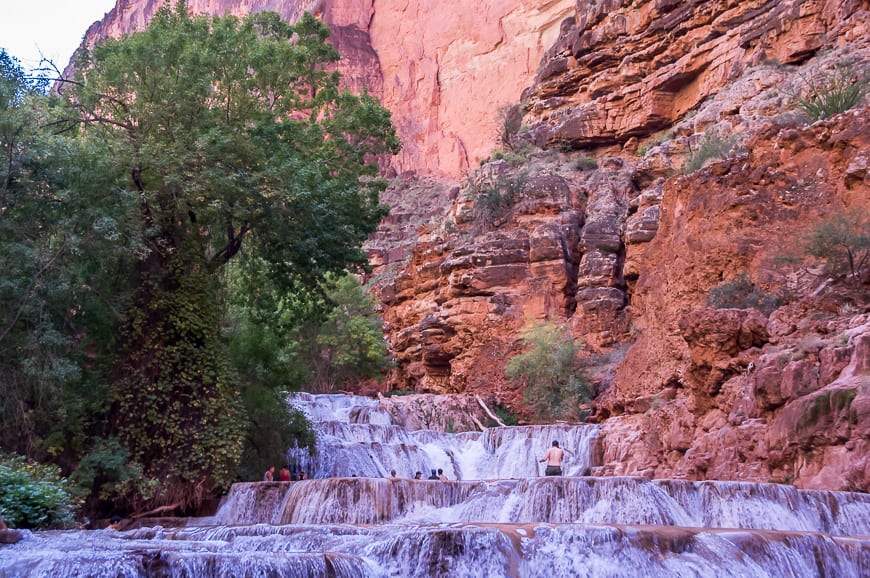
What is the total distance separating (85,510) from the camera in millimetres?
14141

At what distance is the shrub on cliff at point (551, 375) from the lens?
25.4m

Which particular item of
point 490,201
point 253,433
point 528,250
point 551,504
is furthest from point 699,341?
point 490,201

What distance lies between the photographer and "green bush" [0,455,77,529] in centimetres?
1117

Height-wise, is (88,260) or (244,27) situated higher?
(244,27)

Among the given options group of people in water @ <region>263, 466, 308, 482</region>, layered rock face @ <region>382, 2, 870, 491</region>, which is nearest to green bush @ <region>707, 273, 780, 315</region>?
layered rock face @ <region>382, 2, 870, 491</region>

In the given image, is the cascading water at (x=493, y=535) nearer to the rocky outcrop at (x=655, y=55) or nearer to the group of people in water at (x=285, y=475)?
the group of people in water at (x=285, y=475)

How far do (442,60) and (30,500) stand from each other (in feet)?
218

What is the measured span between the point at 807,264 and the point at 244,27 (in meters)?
13.9

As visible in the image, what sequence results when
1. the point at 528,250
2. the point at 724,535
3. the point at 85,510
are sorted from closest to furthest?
the point at 724,535, the point at 85,510, the point at 528,250

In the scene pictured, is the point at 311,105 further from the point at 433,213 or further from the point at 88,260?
the point at 433,213

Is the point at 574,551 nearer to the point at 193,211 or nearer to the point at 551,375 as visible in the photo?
the point at 193,211

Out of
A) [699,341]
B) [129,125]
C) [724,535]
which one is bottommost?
[724,535]

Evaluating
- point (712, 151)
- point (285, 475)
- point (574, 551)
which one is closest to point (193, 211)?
point (285, 475)

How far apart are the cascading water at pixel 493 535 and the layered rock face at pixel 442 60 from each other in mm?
52236
